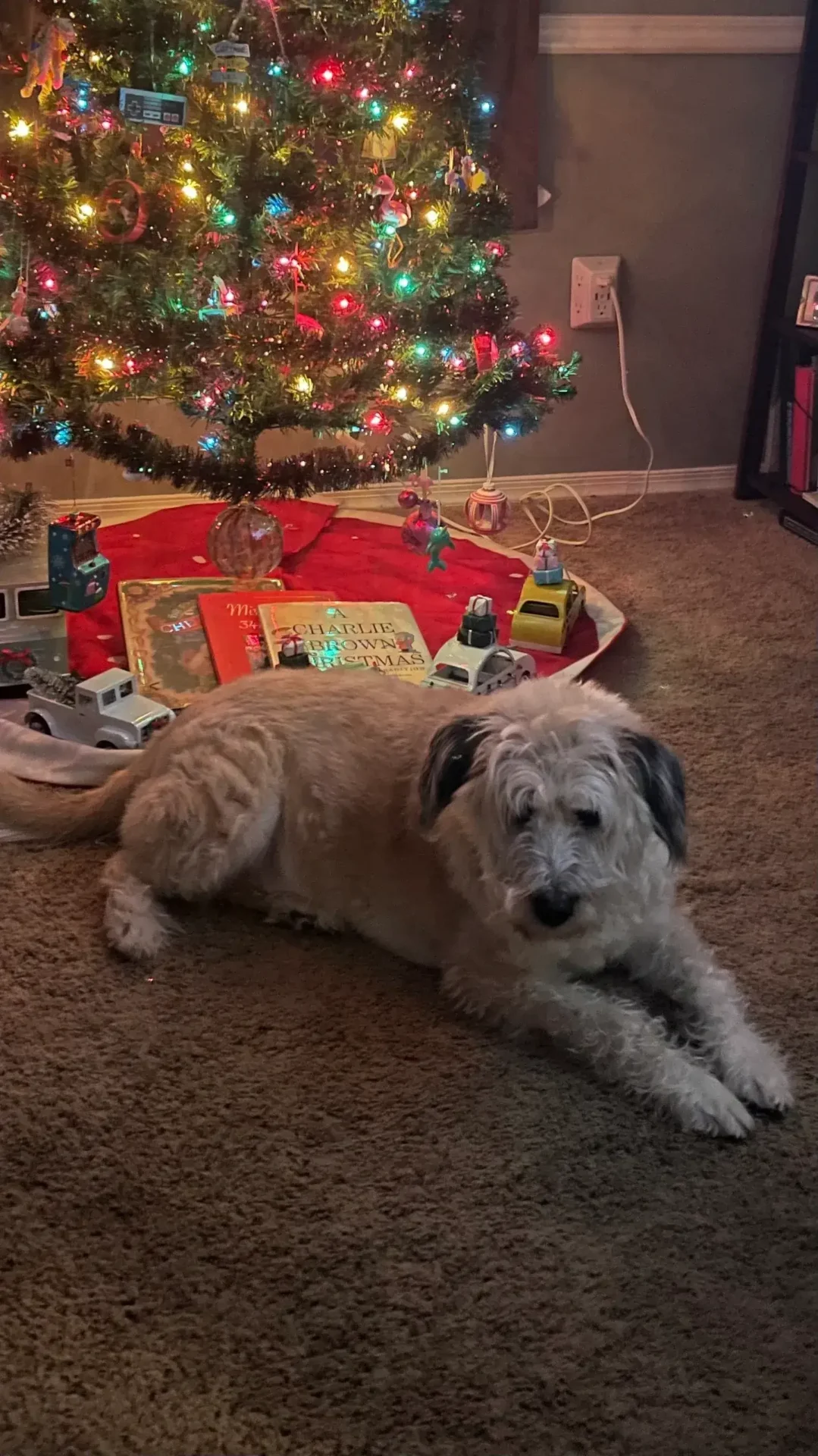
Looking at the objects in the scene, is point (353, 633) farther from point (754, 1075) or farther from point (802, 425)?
point (802, 425)

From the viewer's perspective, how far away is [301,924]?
2.13 m

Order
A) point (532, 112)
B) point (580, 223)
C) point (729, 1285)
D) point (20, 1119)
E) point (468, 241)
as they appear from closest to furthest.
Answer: point (729, 1285), point (20, 1119), point (468, 241), point (532, 112), point (580, 223)

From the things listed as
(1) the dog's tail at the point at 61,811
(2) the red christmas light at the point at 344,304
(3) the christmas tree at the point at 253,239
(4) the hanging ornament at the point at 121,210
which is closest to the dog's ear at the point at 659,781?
(1) the dog's tail at the point at 61,811

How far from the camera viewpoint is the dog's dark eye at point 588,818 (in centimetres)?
164

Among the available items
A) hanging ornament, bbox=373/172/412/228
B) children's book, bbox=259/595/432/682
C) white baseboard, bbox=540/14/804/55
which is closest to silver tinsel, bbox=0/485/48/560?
children's book, bbox=259/595/432/682

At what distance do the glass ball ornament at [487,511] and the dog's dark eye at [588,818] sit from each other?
207 centimetres

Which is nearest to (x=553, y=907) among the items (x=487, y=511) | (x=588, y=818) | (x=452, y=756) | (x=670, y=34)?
(x=588, y=818)

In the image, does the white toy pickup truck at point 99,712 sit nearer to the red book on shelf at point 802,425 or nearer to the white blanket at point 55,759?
the white blanket at point 55,759

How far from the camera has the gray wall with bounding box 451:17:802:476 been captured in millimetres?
3615

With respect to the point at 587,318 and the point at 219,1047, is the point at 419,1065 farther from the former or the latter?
the point at 587,318

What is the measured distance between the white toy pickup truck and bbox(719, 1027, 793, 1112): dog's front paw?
1.32 m

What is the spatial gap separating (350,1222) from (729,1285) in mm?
475

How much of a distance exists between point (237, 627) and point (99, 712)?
0.52m

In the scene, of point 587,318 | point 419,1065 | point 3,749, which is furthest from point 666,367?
point 419,1065
